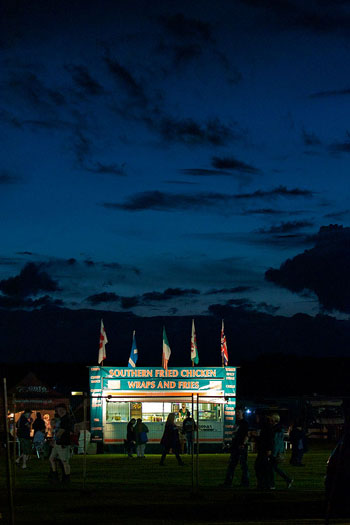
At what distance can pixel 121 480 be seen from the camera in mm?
23938

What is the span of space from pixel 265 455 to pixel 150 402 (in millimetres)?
20932

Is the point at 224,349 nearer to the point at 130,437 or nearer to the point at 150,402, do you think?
the point at 150,402

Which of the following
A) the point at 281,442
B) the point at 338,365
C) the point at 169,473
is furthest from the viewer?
the point at 338,365

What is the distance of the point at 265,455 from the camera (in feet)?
65.8

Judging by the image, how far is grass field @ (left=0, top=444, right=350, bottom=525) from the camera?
49.9 ft

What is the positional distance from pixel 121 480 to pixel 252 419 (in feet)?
111

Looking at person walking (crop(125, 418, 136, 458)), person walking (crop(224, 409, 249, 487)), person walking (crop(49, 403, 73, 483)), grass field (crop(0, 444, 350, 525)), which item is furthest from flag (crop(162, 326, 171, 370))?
person walking (crop(224, 409, 249, 487))

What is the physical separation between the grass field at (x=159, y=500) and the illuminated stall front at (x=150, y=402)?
12.4 metres

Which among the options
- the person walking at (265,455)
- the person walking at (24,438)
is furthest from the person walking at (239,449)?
the person walking at (24,438)

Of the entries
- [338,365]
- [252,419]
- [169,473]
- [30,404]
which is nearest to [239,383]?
[338,365]

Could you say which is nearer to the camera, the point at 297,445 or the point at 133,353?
the point at 297,445

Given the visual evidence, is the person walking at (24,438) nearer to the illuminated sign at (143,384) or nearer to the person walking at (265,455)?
the illuminated sign at (143,384)

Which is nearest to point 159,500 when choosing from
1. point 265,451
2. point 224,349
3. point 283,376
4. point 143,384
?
point 265,451

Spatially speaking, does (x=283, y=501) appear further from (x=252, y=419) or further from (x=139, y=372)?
(x=252, y=419)
